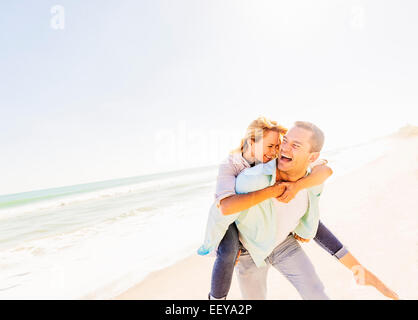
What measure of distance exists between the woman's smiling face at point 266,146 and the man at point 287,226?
14cm

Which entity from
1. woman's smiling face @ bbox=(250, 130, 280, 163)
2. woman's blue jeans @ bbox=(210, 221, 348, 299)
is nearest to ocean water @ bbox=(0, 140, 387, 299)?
woman's blue jeans @ bbox=(210, 221, 348, 299)

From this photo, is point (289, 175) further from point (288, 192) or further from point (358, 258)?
point (358, 258)

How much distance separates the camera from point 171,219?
7961 mm

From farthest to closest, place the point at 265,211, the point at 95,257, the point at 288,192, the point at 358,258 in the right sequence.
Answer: the point at 95,257 < the point at 358,258 < the point at 265,211 < the point at 288,192

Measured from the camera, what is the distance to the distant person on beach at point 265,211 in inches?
76.5

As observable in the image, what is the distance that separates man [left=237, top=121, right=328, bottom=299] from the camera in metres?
1.98

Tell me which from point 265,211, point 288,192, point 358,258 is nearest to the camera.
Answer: point 288,192

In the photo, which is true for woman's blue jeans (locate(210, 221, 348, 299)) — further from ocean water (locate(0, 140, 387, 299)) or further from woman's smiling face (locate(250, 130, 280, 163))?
ocean water (locate(0, 140, 387, 299))

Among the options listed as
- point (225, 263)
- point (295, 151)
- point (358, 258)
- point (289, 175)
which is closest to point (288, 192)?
point (289, 175)

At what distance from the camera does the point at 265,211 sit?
81.1 inches

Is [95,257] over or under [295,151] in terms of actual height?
under

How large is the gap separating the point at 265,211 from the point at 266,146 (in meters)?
0.55
